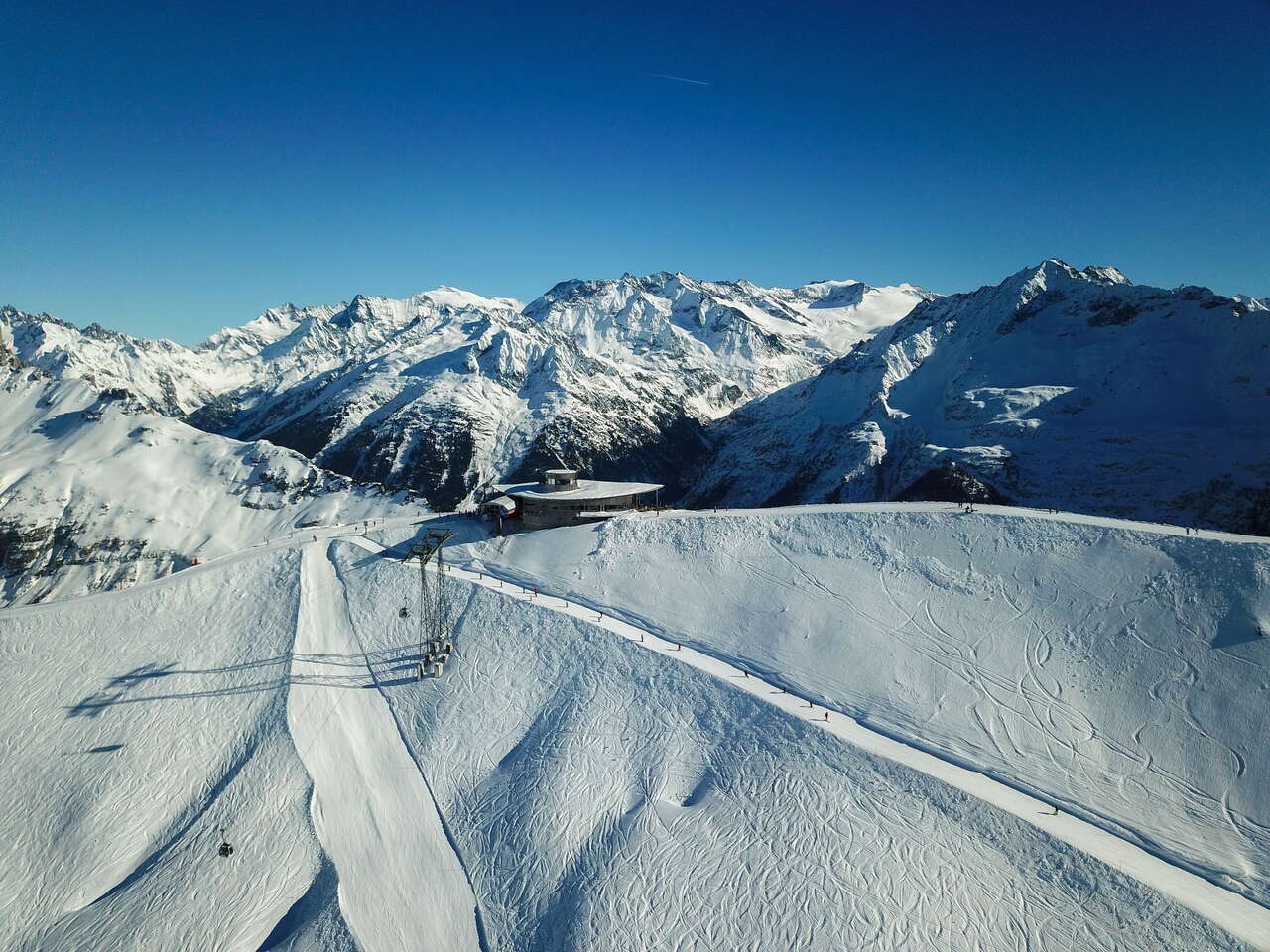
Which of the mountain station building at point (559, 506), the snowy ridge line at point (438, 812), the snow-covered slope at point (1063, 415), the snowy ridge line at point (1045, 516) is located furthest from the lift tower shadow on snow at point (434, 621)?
the snow-covered slope at point (1063, 415)

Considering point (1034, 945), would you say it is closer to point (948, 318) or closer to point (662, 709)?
point (662, 709)

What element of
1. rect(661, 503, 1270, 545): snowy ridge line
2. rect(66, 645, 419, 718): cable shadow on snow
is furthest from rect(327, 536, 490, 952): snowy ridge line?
rect(661, 503, 1270, 545): snowy ridge line

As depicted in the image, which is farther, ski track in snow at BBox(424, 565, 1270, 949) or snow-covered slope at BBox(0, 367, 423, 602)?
snow-covered slope at BBox(0, 367, 423, 602)

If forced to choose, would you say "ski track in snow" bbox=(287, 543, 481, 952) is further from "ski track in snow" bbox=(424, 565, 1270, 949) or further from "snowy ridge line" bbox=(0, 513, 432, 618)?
"ski track in snow" bbox=(424, 565, 1270, 949)

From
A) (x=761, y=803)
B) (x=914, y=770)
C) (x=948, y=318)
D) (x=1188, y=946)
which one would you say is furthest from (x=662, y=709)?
(x=948, y=318)

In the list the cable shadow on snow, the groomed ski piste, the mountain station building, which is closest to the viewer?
the groomed ski piste

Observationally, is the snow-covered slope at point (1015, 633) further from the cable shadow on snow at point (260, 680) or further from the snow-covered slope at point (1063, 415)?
the snow-covered slope at point (1063, 415)
